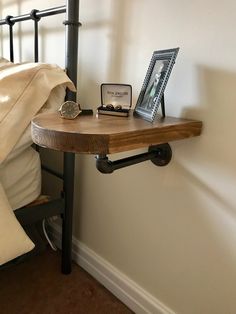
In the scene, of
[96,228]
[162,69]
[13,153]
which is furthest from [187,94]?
[96,228]

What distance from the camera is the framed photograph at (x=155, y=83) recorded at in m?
0.73

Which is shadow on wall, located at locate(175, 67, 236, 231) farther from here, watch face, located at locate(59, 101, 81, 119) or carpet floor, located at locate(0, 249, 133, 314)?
carpet floor, located at locate(0, 249, 133, 314)

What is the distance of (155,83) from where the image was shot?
775 mm

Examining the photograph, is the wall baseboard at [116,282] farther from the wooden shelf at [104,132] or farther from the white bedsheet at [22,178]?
the wooden shelf at [104,132]

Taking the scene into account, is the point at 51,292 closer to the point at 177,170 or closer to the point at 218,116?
the point at 177,170

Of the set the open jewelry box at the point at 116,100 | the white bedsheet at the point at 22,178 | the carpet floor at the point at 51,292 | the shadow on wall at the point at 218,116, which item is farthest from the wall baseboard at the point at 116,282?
→ the open jewelry box at the point at 116,100

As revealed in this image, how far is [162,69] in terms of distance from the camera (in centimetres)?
76

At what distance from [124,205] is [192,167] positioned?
342mm

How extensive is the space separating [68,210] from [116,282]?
1.14ft

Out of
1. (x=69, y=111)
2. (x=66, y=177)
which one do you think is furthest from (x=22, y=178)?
(x=69, y=111)

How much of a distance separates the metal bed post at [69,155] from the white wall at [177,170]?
0.09 metres

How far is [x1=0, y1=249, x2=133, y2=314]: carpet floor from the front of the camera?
108cm

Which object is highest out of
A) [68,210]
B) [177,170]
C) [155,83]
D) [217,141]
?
[155,83]

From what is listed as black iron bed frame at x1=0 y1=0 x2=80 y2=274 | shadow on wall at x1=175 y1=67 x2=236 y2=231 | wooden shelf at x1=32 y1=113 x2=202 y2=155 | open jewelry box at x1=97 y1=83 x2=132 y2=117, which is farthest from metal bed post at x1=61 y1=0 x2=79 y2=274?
shadow on wall at x1=175 y1=67 x2=236 y2=231
